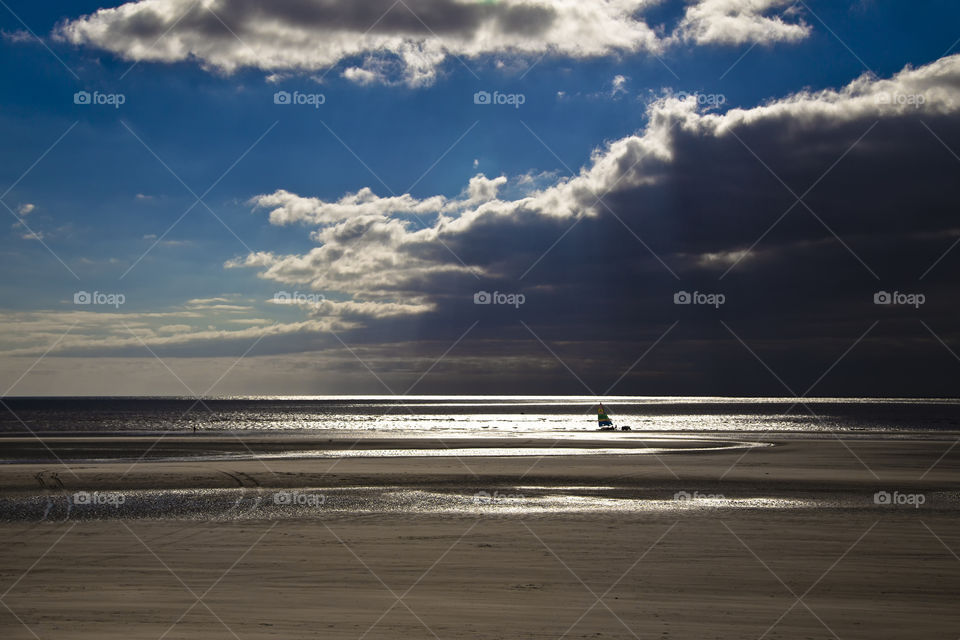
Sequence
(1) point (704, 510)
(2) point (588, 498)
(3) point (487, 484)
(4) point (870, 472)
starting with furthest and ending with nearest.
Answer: (4) point (870, 472), (3) point (487, 484), (2) point (588, 498), (1) point (704, 510)

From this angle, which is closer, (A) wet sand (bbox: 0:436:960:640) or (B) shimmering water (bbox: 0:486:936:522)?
(A) wet sand (bbox: 0:436:960:640)

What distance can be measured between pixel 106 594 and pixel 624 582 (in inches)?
393

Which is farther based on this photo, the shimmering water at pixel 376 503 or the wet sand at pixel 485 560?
the shimmering water at pixel 376 503

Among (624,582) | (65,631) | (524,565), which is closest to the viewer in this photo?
(65,631)

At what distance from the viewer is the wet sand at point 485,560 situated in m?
12.1

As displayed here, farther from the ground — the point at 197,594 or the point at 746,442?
the point at 746,442

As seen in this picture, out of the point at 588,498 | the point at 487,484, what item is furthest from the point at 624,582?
the point at 487,484

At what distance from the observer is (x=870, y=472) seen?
3556 cm

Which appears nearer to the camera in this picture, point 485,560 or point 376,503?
point 485,560

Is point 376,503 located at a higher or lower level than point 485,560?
higher

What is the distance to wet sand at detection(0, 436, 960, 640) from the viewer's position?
12.1m

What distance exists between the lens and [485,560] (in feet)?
54.0

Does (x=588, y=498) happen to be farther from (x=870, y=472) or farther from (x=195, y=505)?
(x=870, y=472)

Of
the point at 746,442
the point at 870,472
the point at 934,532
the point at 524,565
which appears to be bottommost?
the point at 524,565
